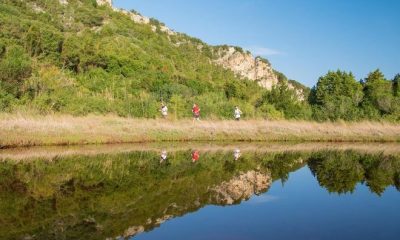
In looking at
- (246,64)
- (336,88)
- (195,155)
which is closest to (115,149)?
(195,155)

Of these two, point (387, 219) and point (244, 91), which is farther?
point (244, 91)

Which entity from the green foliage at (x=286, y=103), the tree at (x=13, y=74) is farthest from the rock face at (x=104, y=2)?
the tree at (x=13, y=74)

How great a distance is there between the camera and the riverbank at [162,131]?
20.1 metres

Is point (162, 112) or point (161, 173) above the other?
point (162, 112)

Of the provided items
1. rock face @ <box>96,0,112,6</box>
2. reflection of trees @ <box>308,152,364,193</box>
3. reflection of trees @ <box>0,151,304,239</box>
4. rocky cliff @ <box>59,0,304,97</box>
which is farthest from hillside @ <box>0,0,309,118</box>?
rocky cliff @ <box>59,0,304,97</box>

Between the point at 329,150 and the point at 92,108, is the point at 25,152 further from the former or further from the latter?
the point at 329,150

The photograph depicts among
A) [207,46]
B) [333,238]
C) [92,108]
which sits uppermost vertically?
[207,46]

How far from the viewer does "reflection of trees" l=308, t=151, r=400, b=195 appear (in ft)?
42.1

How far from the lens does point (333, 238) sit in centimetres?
740

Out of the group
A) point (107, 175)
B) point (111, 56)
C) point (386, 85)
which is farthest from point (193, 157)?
point (386, 85)

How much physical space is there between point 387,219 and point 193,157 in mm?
9708

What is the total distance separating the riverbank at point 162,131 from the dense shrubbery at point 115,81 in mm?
3137

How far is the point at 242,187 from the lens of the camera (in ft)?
38.7

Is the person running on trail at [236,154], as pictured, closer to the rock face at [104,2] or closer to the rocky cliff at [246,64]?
the rock face at [104,2]
